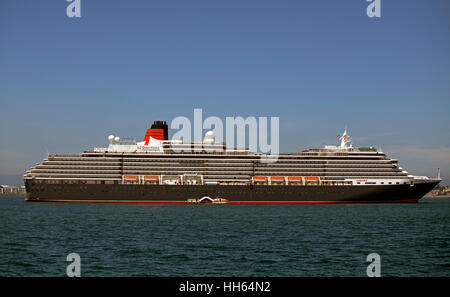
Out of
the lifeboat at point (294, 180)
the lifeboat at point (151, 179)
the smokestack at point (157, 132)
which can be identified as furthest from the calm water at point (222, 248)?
the smokestack at point (157, 132)

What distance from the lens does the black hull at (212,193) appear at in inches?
3177

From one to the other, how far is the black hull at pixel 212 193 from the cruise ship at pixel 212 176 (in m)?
0.18

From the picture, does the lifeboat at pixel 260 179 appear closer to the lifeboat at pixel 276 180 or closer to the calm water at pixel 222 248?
the lifeboat at pixel 276 180

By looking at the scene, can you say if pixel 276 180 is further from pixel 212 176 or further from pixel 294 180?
pixel 212 176

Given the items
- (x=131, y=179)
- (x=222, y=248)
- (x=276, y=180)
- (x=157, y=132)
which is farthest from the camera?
(x=157, y=132)

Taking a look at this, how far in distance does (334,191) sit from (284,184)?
9183mm

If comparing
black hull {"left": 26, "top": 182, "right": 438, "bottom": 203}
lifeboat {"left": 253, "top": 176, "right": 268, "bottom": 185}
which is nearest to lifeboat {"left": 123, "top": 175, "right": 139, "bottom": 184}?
black hull {"left": 26, "top": 182, "right": 438, "bottom": 203}

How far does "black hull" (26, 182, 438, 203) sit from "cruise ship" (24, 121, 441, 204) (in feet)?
0.59

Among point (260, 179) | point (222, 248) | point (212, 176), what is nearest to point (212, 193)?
point (212, 176)

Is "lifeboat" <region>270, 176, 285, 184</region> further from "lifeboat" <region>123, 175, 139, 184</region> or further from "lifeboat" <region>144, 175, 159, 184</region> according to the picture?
"lifeboat" <region>123, 175, 139, 184</region>

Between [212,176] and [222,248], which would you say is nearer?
[222,248]

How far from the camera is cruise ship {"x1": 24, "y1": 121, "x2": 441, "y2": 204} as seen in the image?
81250 mm

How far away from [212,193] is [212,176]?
13.9ft

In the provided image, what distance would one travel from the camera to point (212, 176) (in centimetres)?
8462
